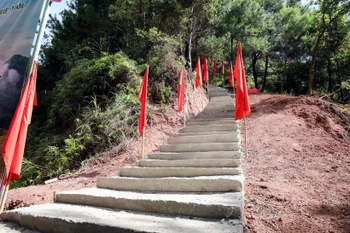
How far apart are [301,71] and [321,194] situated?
16.2m

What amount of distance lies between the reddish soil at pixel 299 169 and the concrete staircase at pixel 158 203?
267 millimetres

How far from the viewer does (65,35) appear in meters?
11.2

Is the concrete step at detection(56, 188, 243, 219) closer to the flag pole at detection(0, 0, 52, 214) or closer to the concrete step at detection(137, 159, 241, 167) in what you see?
the flag pole at detection(0, 0, 52, 214)

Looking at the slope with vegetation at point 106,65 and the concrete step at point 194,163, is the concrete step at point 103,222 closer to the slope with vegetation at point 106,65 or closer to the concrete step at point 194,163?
the concrete step at point 194,163

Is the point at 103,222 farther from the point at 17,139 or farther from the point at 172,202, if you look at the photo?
the point at 17,139

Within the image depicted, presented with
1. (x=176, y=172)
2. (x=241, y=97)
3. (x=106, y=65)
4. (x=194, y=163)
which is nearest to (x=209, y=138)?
(x=241, y=97)

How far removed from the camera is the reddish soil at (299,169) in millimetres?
2688

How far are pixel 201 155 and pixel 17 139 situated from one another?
10.1ft

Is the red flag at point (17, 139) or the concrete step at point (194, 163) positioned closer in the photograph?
the red flag at point (17, 139)

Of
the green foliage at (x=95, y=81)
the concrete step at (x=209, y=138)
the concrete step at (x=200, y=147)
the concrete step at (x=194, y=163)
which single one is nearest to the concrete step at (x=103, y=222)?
the concrete step at (x=194, y=163)

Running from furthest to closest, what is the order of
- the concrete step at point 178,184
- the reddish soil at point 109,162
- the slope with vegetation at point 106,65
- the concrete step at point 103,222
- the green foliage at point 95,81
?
1. the green foliage at point 95,81
2. the slope with vegetation at point 106,65
3. the reddish soil at point 109,162
4. the concrete step at point 178,184
5. the concrete step at point 103,222

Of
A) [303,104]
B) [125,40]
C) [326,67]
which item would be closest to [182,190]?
[303,104]

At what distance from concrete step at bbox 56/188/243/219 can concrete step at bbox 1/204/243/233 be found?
0.11 m

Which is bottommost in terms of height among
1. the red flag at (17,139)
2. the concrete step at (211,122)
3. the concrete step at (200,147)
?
the concrete step at (200,147)
